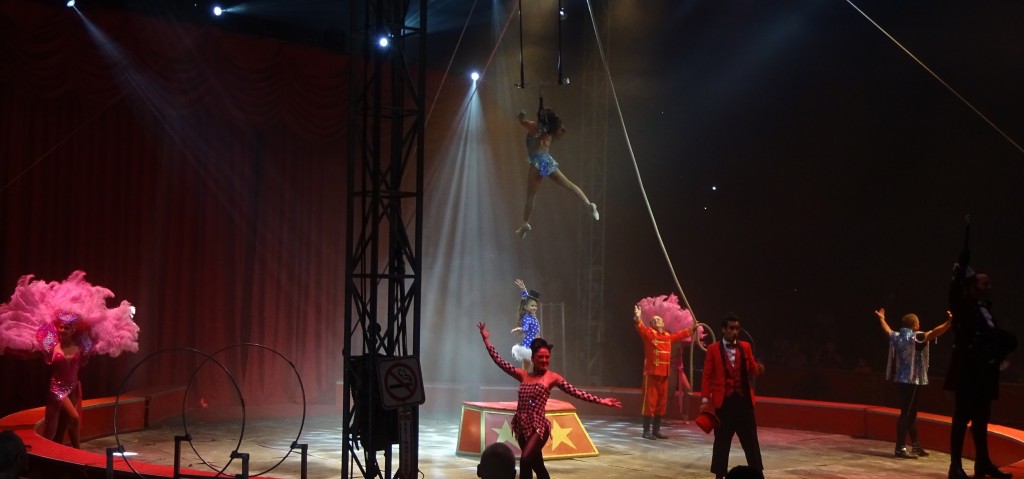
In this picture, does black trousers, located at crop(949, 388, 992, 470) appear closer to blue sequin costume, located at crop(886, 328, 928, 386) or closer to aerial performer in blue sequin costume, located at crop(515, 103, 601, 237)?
blue sequin costume, located at crop(886, 328, 928, 386)

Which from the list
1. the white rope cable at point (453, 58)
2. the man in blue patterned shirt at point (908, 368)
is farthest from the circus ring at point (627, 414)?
the white rope cable at point (453, 58)

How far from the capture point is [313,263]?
14750mm

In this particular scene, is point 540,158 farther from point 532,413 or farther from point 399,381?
point 399,381

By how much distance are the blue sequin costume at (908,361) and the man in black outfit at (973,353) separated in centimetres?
302

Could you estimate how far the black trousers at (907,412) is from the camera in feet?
32.6

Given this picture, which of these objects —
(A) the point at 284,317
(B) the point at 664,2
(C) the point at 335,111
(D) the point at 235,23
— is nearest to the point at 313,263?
(A) the point at 284,317

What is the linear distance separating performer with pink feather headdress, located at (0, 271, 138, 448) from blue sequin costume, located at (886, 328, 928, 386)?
312 inches

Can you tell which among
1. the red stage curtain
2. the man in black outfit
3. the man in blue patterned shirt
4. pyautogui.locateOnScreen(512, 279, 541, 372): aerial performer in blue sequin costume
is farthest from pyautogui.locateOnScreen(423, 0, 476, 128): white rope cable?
the man in black outfit

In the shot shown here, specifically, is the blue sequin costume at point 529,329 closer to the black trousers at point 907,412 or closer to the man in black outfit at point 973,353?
the black trousers at point 907,412

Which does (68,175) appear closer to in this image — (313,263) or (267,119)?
(267,119)

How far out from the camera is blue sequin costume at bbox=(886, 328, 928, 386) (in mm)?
9898

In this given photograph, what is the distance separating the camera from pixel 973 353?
22.2 ft

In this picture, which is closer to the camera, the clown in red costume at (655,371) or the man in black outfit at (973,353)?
the man in black outfit at (973,353)

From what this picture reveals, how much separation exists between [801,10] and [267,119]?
318 inches
